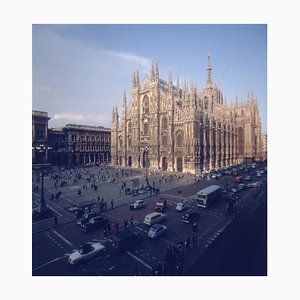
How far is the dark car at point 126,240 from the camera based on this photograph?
12930 mm

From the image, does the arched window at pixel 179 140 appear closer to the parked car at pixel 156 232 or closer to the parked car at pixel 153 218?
the parked car at pixel 153 218

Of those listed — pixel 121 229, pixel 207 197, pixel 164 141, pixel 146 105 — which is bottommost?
pixel 121 229

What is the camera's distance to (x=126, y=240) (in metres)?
13.2

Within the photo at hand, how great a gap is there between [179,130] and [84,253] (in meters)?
34.6

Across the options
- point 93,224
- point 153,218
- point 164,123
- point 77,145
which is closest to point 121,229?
point 93,224

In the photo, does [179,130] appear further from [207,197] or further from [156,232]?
[156,232]

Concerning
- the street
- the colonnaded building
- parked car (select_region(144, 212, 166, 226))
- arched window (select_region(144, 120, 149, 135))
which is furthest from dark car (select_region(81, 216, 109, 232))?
arched window (select_region(144, 120, 149, 135))

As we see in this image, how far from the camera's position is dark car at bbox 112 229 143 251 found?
1293 cm

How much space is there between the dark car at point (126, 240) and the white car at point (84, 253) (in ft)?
3.16

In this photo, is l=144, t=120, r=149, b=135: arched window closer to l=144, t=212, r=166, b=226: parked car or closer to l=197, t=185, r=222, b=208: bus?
l=197, t=185, r=222, b=208: bus

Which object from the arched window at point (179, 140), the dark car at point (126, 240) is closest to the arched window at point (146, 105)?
the arched window at point (179, 140)

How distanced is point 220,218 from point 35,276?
13810 mm

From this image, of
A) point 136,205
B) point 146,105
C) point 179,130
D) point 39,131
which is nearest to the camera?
point 136,205
